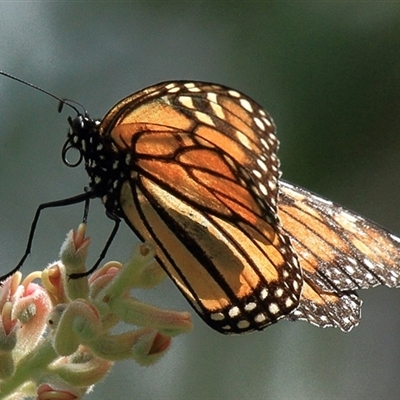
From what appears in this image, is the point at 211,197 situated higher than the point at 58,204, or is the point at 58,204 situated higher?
the point at 211,197

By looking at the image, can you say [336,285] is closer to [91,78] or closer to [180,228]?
[180,228]

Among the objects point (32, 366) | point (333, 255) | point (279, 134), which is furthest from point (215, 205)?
point (279, 134)

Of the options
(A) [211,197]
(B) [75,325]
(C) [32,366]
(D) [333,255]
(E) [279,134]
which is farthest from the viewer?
(E) [279,134]

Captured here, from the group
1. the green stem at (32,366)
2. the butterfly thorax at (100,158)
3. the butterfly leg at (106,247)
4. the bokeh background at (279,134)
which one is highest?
the bokeh background at (279,134)

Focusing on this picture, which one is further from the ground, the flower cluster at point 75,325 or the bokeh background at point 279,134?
the bokeh background at point 279,134

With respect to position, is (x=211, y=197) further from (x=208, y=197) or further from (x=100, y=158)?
(x=100, y=158)

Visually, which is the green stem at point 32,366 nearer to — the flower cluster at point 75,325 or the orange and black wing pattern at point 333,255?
the flower cluster at point 75,325

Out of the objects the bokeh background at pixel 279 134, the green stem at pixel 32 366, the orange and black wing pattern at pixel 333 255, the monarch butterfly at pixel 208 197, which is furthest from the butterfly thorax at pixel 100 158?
the bokeh background at pixel 279 134

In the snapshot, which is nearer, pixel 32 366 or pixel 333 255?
pixel 32 366
